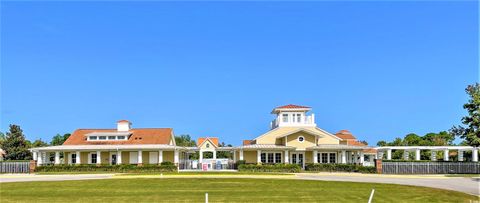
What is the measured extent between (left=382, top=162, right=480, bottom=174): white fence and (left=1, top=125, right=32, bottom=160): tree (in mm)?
45158

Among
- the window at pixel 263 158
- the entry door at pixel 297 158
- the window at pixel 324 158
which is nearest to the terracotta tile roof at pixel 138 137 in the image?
the window at pixel 263 158

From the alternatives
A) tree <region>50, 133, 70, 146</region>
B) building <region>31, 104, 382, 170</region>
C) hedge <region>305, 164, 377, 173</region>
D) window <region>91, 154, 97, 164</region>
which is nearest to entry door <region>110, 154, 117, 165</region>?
building <region>31, 104, 382, 170</region>

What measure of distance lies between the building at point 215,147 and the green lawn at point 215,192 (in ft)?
74.4

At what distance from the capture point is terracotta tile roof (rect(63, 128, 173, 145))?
57.1m

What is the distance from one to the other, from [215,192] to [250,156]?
30.5 metres

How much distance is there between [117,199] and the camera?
22.2 metres

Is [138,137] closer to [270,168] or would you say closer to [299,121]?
[270,168]

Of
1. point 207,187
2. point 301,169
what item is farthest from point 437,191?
point 301,169

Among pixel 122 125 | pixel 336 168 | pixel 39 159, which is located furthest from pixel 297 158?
pixel 39 159

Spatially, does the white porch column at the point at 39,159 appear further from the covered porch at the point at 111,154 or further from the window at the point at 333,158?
the window at the point at 333,158

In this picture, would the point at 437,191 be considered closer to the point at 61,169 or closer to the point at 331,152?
the point at 331,152

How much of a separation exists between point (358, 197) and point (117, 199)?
36.9ft

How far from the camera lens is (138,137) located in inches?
2302

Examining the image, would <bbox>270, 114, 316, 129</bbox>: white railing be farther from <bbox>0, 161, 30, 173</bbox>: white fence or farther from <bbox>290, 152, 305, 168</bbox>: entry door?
<bbox>0, 161, 30, 173</bbox>: white fence
